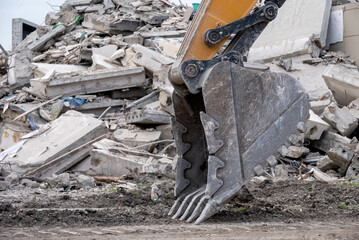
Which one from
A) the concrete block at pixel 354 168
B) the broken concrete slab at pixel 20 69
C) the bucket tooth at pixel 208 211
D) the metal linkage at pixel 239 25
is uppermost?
the metal linkage at pixel 239 25

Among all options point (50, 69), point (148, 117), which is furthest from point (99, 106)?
point (148, 117)

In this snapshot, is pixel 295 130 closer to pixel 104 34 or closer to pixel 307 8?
pixel 307 8

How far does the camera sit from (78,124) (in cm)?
1013

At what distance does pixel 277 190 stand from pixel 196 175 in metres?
1.97

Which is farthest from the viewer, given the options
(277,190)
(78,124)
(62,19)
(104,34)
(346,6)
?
(62,19)

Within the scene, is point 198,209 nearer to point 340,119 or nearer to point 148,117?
point 148,117

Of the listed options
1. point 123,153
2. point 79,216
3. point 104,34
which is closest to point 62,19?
point 104,34

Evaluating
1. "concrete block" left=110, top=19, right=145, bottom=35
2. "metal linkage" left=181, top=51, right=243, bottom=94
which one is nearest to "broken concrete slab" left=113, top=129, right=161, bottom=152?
"metal linkage" left=181, top=51, right=243, bottom=94

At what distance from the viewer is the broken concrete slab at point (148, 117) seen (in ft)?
33.3

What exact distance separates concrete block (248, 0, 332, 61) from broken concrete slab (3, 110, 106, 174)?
18.6 feet

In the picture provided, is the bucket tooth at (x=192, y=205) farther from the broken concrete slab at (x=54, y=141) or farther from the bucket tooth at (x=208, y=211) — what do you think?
the broken concrete slab at (x=54, y=141)

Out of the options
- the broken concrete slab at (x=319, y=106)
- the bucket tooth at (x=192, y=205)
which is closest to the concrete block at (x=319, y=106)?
the broken concrete slab at (x=319, y=106)

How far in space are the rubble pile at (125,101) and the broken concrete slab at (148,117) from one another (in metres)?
0.02

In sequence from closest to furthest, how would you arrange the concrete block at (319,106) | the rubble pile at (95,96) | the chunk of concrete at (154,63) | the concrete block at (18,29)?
1. the rubble pile at (95,96)
2. the concrete block at (319,106)
3. the chunk of concrete at (154,63)
4. the concrete block at (18,29)
